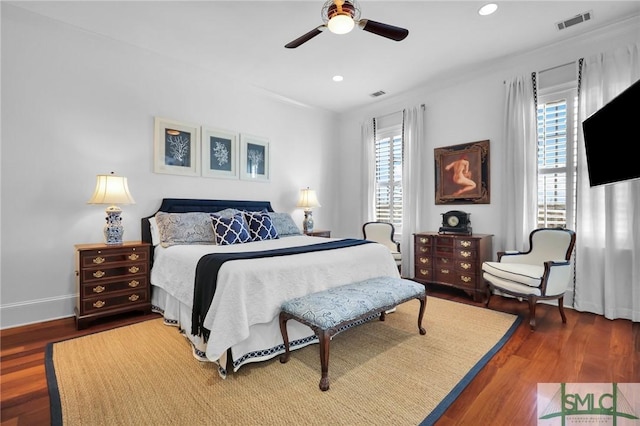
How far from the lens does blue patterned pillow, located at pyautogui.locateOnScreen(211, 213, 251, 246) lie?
3.47 meters

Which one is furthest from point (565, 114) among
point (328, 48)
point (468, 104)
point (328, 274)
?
point (328, 274)

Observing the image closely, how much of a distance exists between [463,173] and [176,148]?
13.5 ft

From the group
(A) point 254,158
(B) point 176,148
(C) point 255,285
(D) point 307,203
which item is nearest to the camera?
(C) point 255,285

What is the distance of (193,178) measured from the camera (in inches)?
165

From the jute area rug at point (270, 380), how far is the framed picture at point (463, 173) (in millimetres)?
2087

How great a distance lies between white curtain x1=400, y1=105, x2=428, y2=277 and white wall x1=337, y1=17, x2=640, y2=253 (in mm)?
64

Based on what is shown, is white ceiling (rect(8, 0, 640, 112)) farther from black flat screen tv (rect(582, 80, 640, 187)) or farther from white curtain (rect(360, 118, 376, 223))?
black flat screen tv (rect(582, 80, 640, 187))

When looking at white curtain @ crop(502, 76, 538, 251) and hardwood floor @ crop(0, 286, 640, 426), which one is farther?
white curtain @ crop(502, 76, 538, 251)

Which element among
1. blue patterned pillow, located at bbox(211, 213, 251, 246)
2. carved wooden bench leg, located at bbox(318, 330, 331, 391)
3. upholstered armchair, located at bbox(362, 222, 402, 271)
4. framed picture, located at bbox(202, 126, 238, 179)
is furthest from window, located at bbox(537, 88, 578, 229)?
framed picture, located at bbox(202, 126, 238, 179)

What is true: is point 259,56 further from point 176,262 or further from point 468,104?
point 468,104

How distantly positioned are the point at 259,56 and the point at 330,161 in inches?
106

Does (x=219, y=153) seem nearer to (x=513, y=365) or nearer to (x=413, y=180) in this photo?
(x=413, y=180)

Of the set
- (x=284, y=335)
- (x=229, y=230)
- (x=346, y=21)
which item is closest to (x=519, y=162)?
(x=346, y=21)

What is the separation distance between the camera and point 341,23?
2.30 meters
